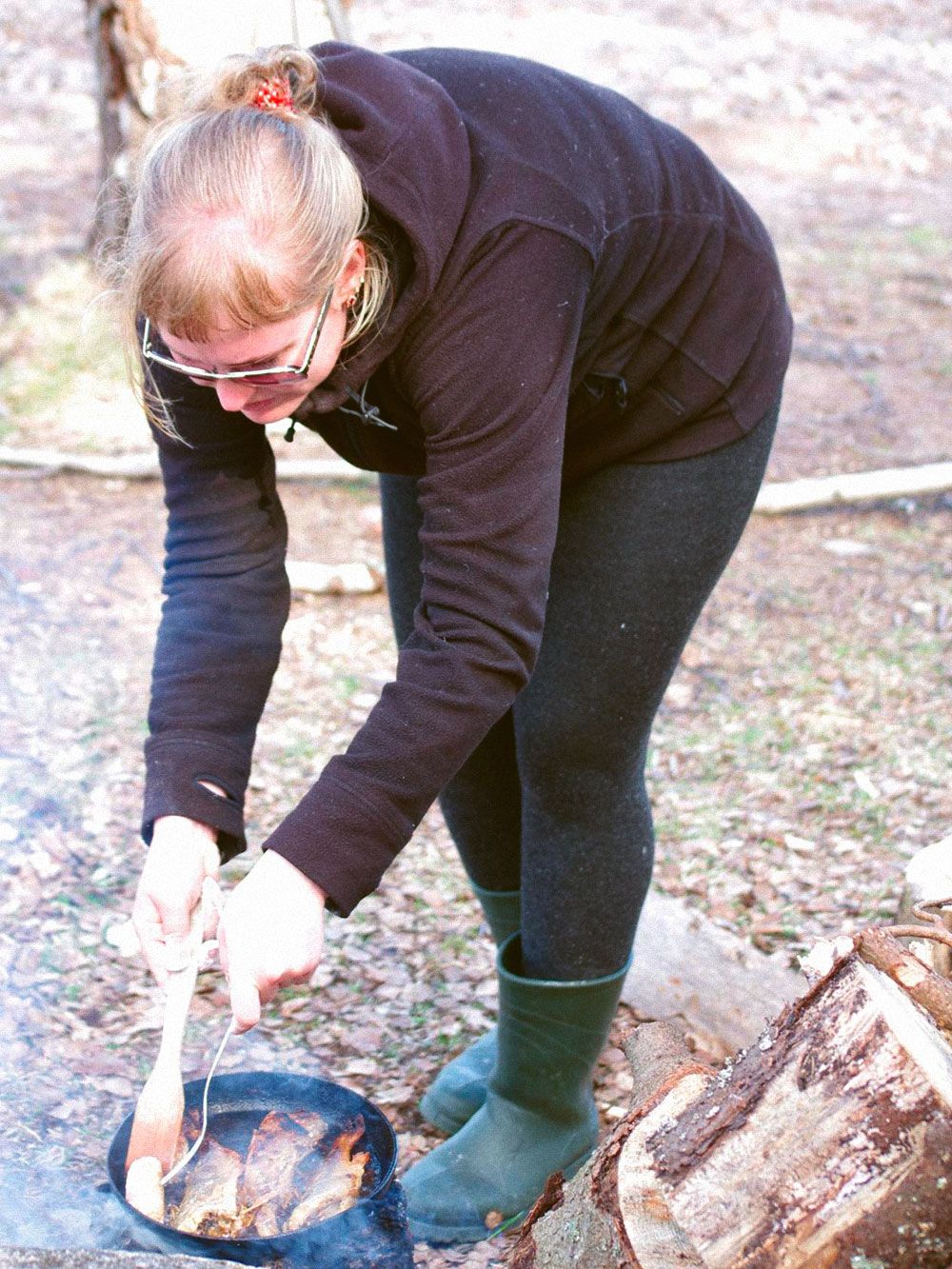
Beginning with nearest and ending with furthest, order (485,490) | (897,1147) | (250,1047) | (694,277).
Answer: (897,1147) < (485,490) < (694,277) < (250,1047)

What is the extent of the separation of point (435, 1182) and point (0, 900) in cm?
136

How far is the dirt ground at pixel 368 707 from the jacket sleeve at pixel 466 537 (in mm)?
752

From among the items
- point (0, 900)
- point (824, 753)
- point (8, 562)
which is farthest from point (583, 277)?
point (8, 562)

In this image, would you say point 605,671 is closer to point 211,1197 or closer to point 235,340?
point 235,340

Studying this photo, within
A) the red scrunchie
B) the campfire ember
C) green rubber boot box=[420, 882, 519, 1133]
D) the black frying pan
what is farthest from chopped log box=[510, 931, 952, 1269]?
the red scrunchie

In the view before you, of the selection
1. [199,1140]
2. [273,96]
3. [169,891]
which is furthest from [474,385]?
[199,1140]

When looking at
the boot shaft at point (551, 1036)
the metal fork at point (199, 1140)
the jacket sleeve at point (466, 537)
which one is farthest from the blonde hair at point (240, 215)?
the boot shaft at point (551, 1036)

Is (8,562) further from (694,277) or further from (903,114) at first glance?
(903,114)

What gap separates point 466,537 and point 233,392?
375mm

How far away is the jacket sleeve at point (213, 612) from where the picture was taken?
194 cm

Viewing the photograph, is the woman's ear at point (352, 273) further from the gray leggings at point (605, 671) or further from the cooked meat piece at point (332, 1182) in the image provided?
the cooked meat piece at point (332, 1182)

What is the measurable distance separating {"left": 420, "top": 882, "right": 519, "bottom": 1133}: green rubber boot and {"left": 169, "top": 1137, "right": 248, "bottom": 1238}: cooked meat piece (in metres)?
0.69

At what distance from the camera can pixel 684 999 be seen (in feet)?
9.25

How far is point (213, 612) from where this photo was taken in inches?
80.4
